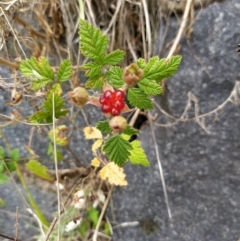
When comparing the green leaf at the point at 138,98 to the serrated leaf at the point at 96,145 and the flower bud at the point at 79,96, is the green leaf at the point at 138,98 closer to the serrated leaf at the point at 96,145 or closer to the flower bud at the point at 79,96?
the flower bud at the point at 79,96

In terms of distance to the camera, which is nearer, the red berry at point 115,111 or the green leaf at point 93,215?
the red berry at point 115,111

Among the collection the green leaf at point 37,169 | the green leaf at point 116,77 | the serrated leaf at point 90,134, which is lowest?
the green leaf at point 37,169

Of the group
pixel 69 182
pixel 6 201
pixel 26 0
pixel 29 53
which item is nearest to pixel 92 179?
pixel 69 182

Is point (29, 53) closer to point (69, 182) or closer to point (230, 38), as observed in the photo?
point (69, 182)

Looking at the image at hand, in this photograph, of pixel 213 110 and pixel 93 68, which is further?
pixel 213 110

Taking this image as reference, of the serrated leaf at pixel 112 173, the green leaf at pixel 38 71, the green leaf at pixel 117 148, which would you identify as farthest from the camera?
the serrated leaf at pixel 112 173

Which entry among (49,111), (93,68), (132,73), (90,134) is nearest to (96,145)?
(90,134)

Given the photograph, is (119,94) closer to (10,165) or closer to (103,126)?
(103,126)

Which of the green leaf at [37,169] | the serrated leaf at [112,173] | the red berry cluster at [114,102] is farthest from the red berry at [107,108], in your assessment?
the green leaf at [37,169]
